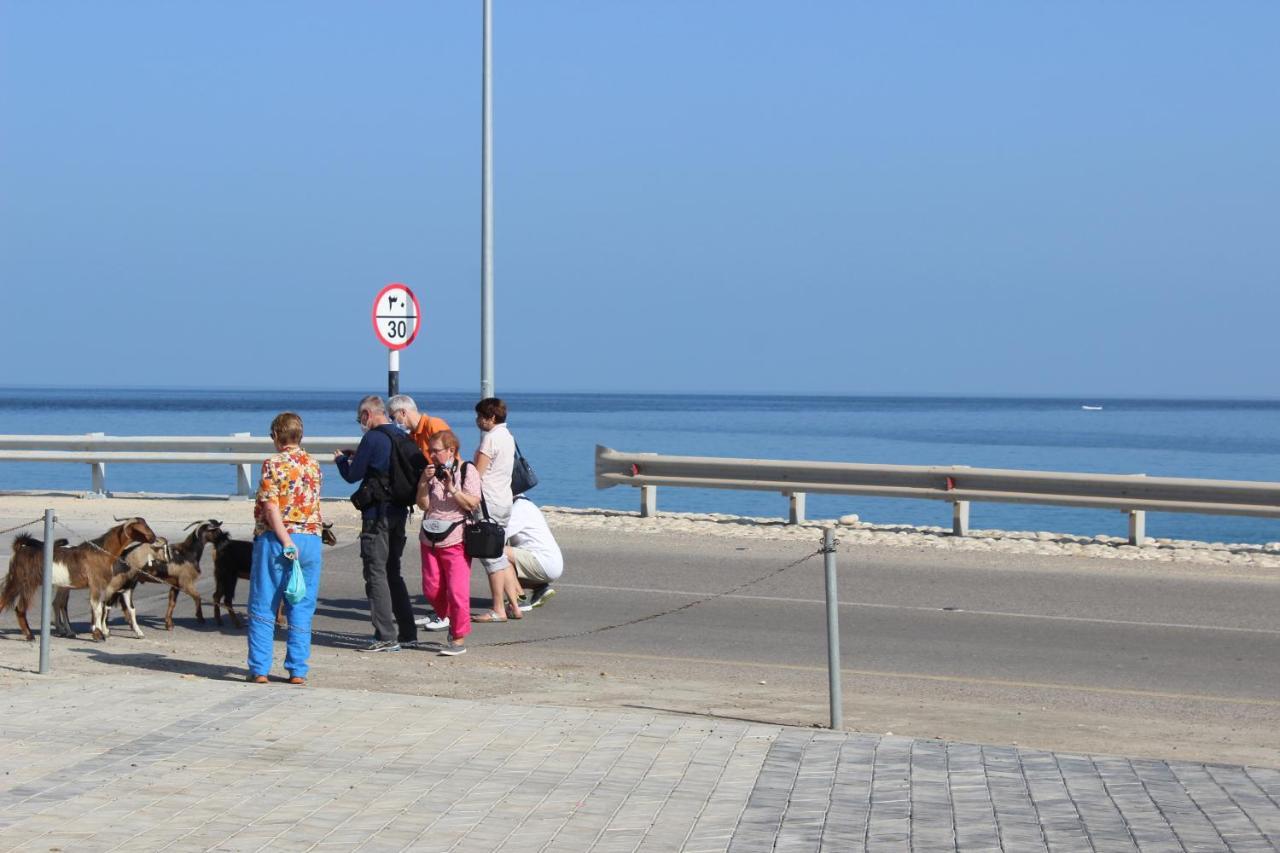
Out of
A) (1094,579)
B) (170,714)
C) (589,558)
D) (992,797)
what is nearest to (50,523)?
(170,714)

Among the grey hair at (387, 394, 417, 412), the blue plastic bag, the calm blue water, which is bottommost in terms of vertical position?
the calm blue water

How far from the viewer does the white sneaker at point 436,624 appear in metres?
12.6

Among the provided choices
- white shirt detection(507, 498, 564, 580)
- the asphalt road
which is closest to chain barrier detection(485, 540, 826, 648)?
the asphalt road

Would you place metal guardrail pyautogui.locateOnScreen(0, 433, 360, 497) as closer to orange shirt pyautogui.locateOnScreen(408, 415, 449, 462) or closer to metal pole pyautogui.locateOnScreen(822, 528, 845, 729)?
orange shirt pyautogui.locateOnScreen(408, 415, 449, 462)

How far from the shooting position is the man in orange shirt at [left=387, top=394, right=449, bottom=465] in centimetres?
1193

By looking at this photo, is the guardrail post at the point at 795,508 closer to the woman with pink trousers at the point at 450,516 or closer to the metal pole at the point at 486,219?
the metal pole at the point at 486,219

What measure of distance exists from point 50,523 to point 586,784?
479 centimetres

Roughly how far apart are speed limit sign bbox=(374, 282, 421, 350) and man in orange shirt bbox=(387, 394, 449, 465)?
6.29 meters

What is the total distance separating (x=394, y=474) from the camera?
11586 millimetres

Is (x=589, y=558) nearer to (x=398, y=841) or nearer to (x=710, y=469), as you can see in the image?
(x=710, y=469)

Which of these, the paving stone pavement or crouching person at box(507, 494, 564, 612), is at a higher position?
crouching person at box(507, 494, 564, 612)

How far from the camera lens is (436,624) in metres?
12.7

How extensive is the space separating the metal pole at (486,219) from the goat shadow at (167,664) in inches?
376

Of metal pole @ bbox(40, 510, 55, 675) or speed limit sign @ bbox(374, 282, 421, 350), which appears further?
speed limit sign @ bbox(374, 282, 421, 350)
